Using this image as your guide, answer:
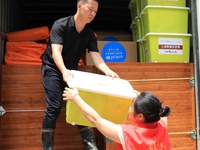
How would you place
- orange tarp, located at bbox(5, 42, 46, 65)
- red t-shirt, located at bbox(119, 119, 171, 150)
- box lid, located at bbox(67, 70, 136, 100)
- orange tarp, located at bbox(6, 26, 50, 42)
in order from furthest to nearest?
orange tarp, located at bbox(6, 26, 50, 42)
orange tarp, located at bbox(5, 42, 46, 65)
box lid, located at bbox(67, 70, 136, 100)
red t-shirt, located at bbox(119, 119, 171, 150)

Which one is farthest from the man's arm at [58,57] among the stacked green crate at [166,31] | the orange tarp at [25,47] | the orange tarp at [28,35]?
the stacked green crate at [166,31]

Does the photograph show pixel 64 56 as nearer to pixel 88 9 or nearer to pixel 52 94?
pixel 52 94

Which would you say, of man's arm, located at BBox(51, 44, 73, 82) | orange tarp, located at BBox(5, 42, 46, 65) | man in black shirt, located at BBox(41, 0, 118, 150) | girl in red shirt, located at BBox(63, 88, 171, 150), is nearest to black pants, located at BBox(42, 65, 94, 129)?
man in black shirt, located at BBox(41, 0, 118, 150)

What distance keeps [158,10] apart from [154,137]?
5.46 feet

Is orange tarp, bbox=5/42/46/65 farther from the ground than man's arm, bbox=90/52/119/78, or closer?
farther from the ground

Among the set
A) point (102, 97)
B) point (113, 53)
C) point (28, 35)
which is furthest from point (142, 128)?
point (28, 35)

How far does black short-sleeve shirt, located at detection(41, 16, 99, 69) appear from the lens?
7.10ft

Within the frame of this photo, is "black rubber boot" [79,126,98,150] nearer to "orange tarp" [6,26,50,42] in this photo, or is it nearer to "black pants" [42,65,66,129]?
"black pants" [42,65,66,129]

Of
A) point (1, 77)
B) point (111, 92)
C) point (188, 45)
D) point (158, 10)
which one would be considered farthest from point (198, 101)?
point (1, 77)

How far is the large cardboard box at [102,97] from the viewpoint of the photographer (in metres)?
1.74

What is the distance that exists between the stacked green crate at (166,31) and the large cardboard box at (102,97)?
96 centimetres

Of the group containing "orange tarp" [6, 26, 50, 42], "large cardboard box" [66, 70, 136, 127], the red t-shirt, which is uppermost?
"orange tarp" [6, 26, 50, 42]

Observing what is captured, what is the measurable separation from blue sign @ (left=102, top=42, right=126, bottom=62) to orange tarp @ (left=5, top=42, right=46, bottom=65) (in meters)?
0.68

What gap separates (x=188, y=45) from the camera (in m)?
2.77
